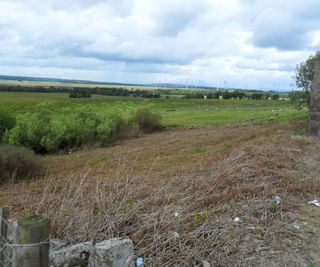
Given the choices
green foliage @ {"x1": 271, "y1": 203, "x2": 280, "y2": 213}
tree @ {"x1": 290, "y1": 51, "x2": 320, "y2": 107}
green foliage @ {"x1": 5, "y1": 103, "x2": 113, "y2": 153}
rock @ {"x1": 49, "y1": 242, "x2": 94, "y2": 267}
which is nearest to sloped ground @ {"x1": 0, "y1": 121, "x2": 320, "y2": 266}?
green foliage @ {"x1": 271, "y1": 203, "x2": 280, "y2": 213}

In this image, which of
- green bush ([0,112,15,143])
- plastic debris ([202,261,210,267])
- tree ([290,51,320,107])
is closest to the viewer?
plastic debris ([202,261,210,267])

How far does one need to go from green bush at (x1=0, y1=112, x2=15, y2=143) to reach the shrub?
40.3 ft

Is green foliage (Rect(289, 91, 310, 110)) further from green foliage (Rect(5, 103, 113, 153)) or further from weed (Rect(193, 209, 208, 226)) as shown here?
weed (Rect(193, 209, 208, 226))

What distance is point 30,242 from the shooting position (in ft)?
9.50

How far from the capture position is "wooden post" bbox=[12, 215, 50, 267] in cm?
289

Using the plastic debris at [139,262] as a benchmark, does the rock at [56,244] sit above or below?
above

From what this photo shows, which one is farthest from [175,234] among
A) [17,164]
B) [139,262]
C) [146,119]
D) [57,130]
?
[146,119]

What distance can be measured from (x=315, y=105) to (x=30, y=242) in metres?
13.9

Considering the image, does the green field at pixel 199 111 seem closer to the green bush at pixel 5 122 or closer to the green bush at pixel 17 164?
the green bush at pixel 5 122

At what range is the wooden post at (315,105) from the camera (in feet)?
47.7

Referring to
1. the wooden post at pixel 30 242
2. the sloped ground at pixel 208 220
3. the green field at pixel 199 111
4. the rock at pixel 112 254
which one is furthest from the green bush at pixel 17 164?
the green field at pixel 199 111

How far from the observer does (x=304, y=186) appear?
7.51m

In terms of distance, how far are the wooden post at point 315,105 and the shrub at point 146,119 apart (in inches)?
989

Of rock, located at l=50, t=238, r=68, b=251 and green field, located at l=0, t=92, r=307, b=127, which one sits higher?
rock, located at l=50, t=238, r=68, b=251
